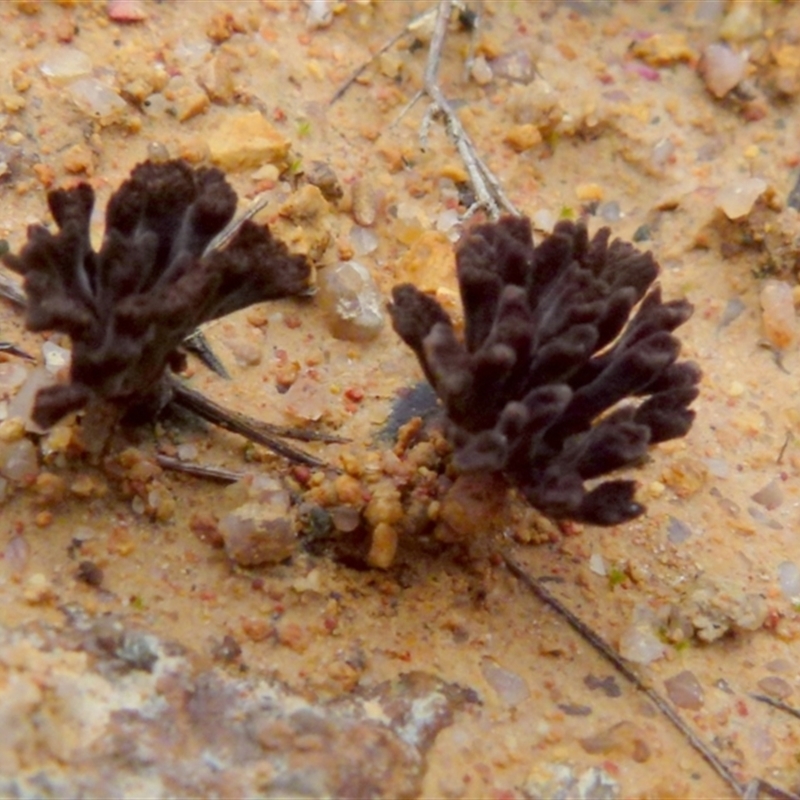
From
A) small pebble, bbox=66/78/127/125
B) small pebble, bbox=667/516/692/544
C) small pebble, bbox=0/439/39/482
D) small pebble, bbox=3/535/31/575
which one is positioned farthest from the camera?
small pebble, bbox=66/78/127/125

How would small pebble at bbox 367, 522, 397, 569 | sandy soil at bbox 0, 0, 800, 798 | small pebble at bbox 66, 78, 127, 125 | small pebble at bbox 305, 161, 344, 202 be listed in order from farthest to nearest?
small pebble at bbox 305, 161, 344, 202 < small pebble at bbox 66, 78, 127, 125 < small pebble at bbox 367, 522, 397, 569 < sandy soil at bbox 0, 0, 800, 798

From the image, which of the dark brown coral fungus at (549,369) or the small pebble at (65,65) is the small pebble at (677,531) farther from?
the small pebble at (65,65)

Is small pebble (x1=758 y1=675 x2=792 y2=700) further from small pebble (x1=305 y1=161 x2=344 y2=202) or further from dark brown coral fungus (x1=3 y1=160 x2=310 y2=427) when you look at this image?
small pebble (x1=305 y1=161 x2=344 y2=202)

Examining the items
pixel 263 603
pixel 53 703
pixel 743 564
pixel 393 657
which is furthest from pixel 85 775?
pixel 743 564

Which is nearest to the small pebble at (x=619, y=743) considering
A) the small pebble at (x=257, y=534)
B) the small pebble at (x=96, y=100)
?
the small pebble at (x=257, y=534)

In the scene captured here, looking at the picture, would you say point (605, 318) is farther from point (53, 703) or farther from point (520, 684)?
point (53, 703)

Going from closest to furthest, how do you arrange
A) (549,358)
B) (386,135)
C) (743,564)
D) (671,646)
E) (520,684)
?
(549,358)
(520,684)
(671,646)
(743,564)
(386,135)

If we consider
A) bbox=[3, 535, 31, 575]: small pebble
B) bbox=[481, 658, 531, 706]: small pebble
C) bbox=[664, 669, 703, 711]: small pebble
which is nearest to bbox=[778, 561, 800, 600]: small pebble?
bbox=[664, 669, 703, 711]: small pebble

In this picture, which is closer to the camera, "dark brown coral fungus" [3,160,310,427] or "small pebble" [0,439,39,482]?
"dark brown coral fungus" [3,160,310,427]
